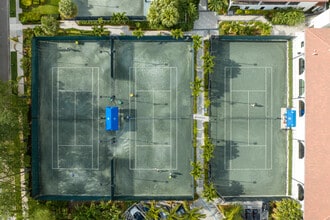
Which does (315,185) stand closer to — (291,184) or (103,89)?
(291,184)

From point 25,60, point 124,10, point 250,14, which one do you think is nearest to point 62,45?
point 25,60

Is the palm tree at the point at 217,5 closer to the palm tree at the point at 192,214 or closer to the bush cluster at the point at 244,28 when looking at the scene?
the bush cluster at the point at 244,28

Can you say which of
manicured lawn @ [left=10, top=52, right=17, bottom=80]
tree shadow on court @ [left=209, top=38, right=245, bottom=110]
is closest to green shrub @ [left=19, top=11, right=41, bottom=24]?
manicured lawn @ [left=10, top=52, right=17, bottom=80]

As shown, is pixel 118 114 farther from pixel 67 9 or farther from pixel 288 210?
pixel 288 210

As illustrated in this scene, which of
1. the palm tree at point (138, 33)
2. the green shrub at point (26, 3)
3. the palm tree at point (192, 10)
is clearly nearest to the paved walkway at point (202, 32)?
the palm tree at point (192, 10)

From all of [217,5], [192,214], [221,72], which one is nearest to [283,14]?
[217,5]
